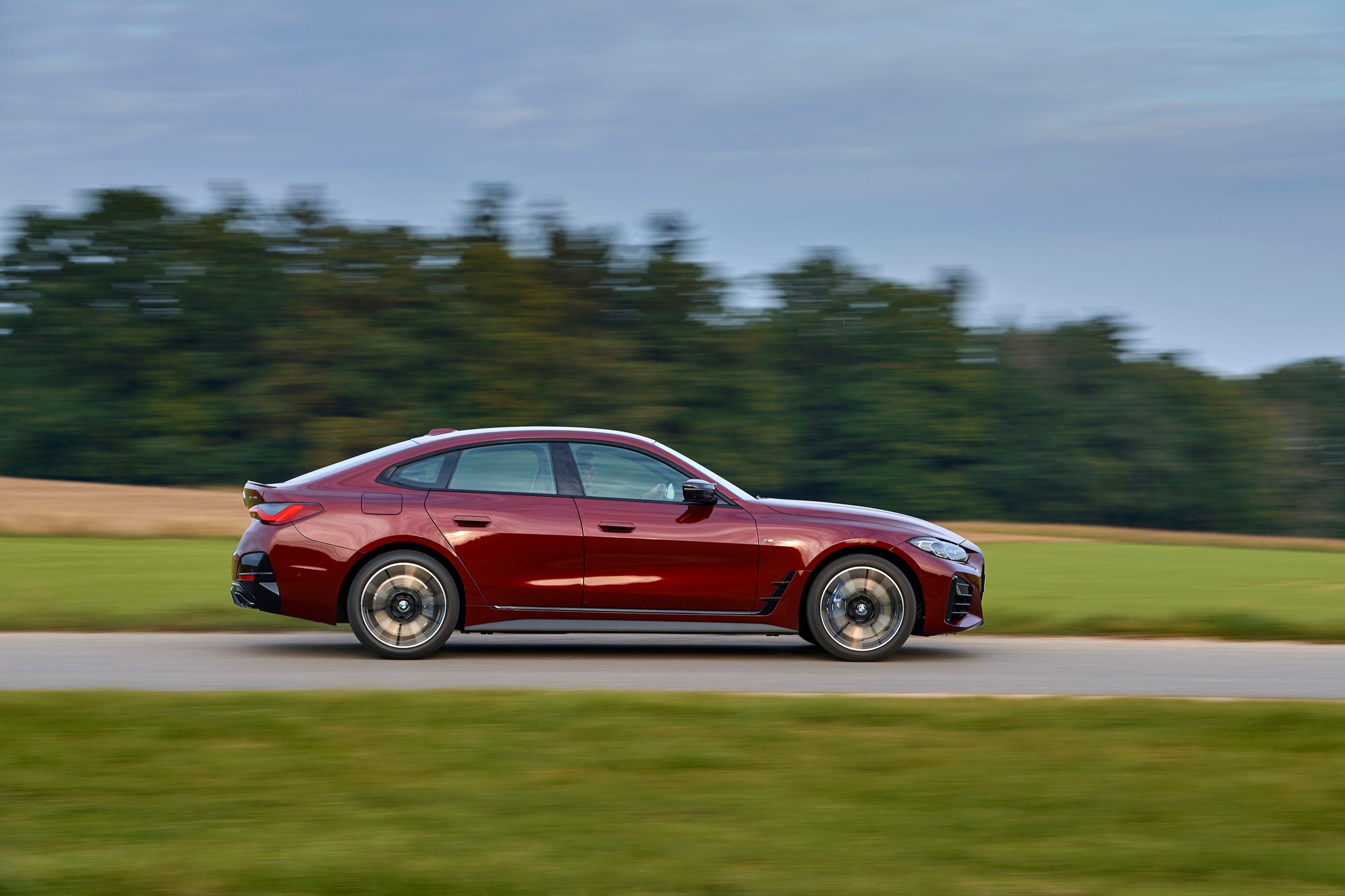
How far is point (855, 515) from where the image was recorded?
31.2 feet

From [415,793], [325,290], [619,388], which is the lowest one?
[415,793]

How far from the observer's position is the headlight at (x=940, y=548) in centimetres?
945

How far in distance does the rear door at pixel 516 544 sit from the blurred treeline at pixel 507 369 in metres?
49.1

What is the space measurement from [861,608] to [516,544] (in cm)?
228

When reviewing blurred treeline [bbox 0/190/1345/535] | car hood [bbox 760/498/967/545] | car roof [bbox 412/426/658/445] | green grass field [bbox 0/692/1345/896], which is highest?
blurred treeline [bbox 0/190/1345/535]

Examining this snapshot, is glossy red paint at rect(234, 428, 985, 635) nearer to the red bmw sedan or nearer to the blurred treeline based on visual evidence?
the red bmw sedan

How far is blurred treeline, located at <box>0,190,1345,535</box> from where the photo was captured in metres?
60.0

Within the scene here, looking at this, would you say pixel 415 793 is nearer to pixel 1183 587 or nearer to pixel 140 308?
pixel 1183 587

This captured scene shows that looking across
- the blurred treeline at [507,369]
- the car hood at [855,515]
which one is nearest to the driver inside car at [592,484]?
the car hood at [855,515]

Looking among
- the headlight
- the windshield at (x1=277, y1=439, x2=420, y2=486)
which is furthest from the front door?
the windshield at (x1=277, y1=439, x2=420, y2=486)

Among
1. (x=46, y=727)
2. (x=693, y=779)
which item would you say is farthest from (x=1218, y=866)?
(x=46, y=727)

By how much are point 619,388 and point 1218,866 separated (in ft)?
192

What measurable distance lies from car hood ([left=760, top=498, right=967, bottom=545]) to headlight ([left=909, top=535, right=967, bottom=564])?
0.10ft

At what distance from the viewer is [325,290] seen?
6272 cm
